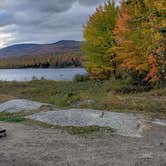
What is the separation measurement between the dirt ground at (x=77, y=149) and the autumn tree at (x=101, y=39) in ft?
87.3

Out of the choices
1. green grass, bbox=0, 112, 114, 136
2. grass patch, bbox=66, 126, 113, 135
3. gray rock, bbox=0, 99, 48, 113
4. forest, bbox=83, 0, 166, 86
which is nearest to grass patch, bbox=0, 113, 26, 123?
green grass, bbox=0, 112, 114, 136

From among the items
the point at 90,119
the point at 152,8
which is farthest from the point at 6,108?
the point at 152,8

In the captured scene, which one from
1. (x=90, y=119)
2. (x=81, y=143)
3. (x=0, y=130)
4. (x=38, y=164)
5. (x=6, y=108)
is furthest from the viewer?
(x=6, y=108)

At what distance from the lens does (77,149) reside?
9609mm

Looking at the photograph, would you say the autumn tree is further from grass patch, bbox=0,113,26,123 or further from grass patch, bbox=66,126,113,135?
grass patch, bbox=66,126,113,135

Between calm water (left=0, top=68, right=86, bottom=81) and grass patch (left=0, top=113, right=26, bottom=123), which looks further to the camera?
calm water (left=0, top=68, right=86, bottom=81)

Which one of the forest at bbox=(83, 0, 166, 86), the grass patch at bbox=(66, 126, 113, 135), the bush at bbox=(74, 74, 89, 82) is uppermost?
the forest at bbox=(83, 0, 166, 86)

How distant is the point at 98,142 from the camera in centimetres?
1041

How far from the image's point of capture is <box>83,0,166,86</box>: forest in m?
25.4

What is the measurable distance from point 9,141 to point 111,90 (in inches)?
629

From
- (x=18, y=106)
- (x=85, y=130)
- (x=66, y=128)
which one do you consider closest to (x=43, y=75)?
(x=18, y=106)

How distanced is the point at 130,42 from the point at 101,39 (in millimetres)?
9023

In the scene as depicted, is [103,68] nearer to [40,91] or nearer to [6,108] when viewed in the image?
[40,91]

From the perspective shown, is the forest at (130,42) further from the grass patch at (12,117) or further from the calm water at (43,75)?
the calm water at (43,75)
